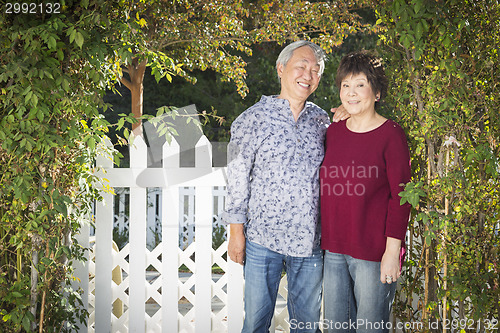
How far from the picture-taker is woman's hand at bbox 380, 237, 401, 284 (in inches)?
81.8

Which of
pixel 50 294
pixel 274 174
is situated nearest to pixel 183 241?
pixel 50 294

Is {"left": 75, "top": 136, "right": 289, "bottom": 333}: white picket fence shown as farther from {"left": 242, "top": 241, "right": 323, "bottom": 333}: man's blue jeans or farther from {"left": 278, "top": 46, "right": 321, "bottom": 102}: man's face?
{"left": 278, "top": 46, "right": 321, "bottom": 102}: man's face

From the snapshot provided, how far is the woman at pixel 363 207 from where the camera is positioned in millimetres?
2125

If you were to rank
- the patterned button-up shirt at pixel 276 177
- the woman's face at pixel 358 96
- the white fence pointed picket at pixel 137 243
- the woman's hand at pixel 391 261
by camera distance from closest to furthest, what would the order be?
1. the woman's hand at pixel 391 261
2. the woman's face at pixel 358 96
3. the patterned button-up shirt at pixel 276 177
4. the white fence pointed picket at pixel 137 243

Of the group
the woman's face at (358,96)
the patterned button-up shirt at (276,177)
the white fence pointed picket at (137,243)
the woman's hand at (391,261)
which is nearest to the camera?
the woman's hand at (391,261)

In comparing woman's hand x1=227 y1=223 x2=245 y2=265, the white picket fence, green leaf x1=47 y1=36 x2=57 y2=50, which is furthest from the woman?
green leaf x1=47 y1=36 x2=57 y2=50

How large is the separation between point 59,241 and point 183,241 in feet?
18.1

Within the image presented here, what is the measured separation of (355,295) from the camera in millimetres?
2205

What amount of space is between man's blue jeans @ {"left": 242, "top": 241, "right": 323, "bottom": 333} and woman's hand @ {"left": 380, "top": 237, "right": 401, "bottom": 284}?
14.3 inches

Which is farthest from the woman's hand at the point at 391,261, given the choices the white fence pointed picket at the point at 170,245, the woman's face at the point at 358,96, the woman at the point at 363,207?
the white fence pointed picket at the point at 170,245

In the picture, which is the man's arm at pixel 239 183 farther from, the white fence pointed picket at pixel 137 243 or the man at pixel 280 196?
the white fence pointed picket at pixel 137 243

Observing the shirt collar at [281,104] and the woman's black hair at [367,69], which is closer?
the woman's black hair at [367,69]

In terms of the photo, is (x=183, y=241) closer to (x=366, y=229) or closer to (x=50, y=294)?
(x=50, y=294)

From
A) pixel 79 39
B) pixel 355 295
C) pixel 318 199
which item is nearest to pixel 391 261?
pixel 355 295
